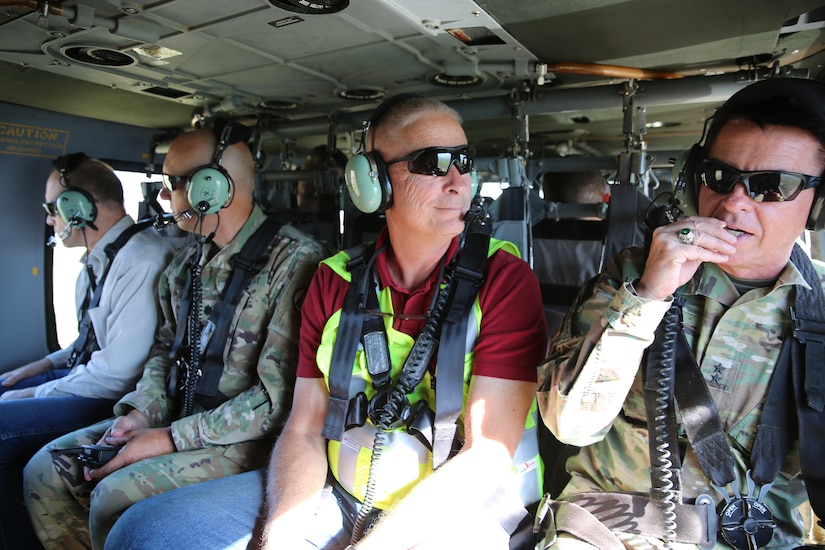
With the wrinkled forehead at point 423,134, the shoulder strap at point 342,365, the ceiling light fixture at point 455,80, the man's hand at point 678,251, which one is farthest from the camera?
the ceiling light fixture at point 455,80

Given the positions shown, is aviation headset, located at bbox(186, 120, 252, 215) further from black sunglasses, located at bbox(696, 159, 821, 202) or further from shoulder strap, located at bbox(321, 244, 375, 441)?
black sunglasses, located at bbox(696, 159, 821, 202)

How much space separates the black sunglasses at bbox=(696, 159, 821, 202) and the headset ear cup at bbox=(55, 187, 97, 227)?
3.35 metres

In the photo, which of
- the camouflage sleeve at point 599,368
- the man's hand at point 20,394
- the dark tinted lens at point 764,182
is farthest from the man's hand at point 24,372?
the dark tinted lens at point 764,182

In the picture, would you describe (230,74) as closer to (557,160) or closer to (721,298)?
(557,160)

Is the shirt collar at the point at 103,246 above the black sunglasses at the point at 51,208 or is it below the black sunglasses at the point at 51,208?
below

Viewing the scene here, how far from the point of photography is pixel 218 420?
2500 mm

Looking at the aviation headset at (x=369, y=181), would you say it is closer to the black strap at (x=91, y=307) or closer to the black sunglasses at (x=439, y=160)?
the black sunglasses at (x=439, y=160)

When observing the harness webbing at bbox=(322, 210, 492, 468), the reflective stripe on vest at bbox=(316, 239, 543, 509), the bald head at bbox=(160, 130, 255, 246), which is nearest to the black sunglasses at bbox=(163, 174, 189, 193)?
the bald head at bbox=(160, 130, 255, 246)

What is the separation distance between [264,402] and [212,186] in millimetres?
1016

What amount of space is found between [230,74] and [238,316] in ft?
4.29

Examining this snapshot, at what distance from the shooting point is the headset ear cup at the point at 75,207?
350cm

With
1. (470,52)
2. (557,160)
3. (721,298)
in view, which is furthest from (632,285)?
(557,160)

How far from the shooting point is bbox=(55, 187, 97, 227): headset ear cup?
3.50m

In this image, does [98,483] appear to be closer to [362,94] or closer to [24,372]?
[24,372]
